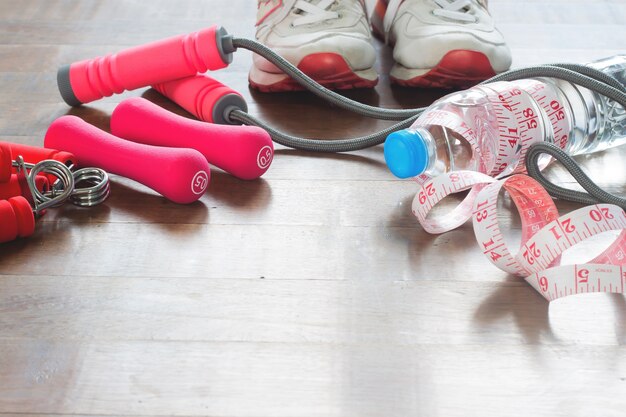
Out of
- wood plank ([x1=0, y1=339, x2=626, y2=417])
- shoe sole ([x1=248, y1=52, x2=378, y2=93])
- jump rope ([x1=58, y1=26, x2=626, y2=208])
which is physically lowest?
shoe sole ([x1=248, y1=52, x2=378, y2=93])

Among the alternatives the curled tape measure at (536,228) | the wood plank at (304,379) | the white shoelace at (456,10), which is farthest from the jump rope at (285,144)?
the white shoelace at (456,10)

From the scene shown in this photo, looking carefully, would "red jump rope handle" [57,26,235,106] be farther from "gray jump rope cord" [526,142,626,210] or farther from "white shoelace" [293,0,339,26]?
"gray jump rope cord" [526,142,626,210]

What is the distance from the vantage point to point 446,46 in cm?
133

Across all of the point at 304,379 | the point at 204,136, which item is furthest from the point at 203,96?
the point at 304,379

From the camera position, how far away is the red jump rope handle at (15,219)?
940 millimetres

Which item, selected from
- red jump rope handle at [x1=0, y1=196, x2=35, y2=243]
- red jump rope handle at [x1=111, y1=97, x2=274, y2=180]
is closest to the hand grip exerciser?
red jump rope handle at [x1=0, y1=196, x2=35, y2=243]

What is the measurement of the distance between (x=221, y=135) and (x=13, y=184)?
0.27 m

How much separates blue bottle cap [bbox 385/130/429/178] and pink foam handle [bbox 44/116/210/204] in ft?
0.76

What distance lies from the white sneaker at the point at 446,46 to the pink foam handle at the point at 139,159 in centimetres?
47

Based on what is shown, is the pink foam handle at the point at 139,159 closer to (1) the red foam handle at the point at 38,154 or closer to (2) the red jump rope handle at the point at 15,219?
(1) the red foam handle at the point at 38,154

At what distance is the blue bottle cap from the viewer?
1002mm

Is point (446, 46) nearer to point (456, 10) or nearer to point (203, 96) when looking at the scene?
point (456, 10)

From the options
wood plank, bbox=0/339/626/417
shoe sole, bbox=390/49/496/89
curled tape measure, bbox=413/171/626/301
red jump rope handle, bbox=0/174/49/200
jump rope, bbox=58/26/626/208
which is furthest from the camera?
shoe sole, bbox=390/49/496/89

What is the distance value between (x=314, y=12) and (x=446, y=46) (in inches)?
9.2
